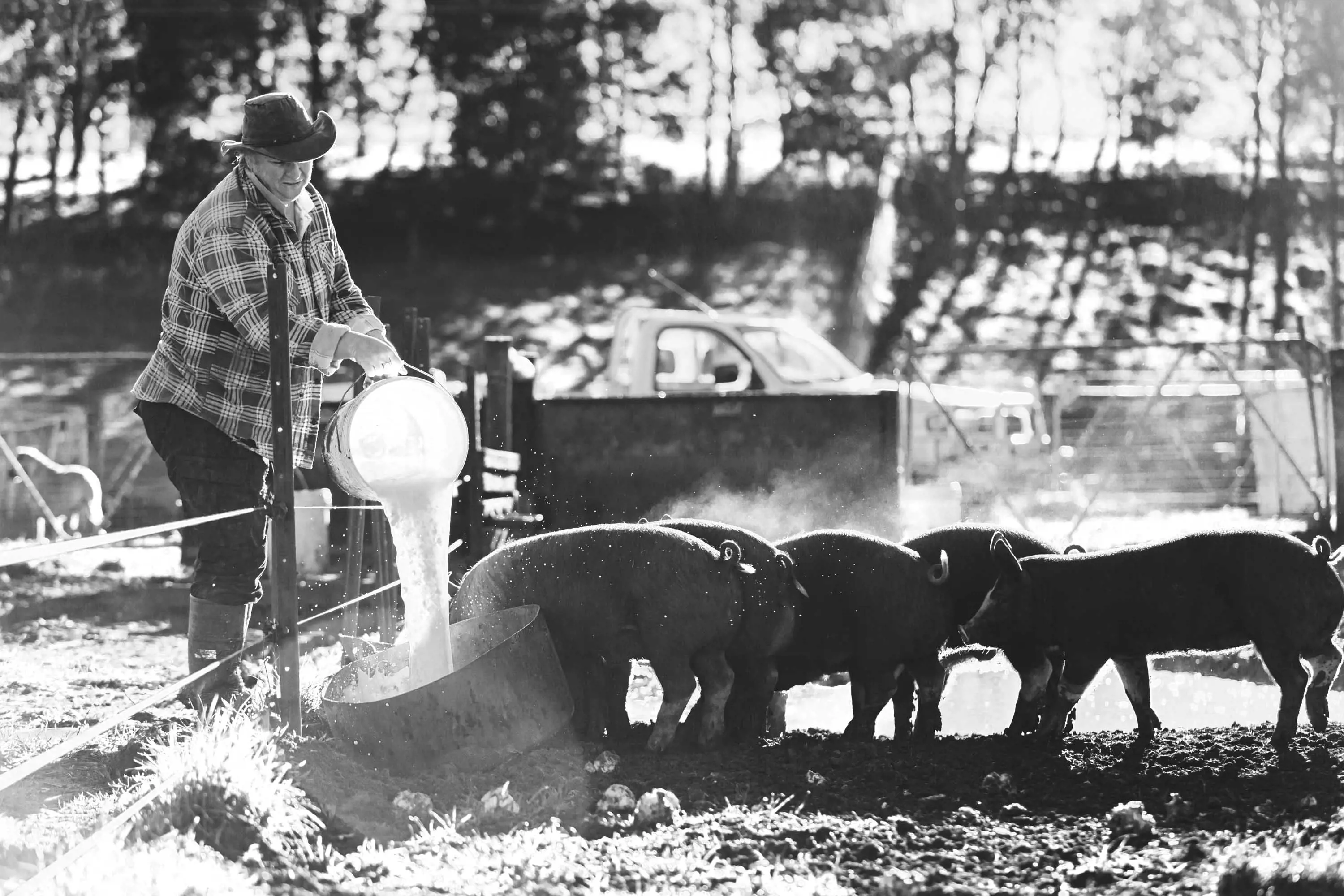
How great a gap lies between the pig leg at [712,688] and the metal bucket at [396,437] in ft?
3.59

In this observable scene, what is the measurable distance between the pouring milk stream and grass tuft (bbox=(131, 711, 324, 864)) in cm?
71

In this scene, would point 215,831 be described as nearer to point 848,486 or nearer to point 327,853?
point 327,853

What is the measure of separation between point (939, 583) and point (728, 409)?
354cm

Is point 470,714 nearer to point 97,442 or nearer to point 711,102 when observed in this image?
point 97,442

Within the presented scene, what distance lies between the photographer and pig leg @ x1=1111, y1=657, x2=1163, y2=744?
5.05m

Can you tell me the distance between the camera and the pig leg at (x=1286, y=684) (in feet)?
15.0

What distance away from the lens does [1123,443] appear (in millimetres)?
17922

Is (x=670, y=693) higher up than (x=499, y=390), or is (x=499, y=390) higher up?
(x=499, y=390)

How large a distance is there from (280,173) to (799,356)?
7999 mm

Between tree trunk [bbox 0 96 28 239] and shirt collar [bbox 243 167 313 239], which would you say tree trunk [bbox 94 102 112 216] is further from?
shirt collar [bbox 243 167 313 239]

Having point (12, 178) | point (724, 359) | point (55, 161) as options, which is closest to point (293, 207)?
point (724, 359)

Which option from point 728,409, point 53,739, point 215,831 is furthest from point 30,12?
point 215,831

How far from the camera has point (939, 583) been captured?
207 inches

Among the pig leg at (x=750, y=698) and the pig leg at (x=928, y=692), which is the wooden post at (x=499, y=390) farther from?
the pig leg at (x=928, y=692)
